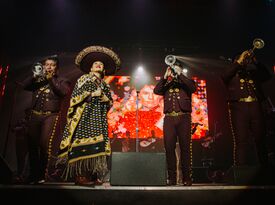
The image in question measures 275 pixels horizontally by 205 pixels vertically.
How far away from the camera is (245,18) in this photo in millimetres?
8734

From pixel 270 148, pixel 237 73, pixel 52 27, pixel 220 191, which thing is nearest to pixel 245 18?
pixel 270 148

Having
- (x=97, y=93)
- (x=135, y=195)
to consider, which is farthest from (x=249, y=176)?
(x=97, y=93)

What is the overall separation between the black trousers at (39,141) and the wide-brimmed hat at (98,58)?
3.36ft

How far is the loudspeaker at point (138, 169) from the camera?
337cm

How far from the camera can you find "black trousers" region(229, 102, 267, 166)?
4.05 m

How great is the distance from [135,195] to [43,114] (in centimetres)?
207

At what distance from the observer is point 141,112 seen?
11.5 m

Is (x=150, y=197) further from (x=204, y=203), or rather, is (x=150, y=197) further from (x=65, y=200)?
(x=65, y=200)

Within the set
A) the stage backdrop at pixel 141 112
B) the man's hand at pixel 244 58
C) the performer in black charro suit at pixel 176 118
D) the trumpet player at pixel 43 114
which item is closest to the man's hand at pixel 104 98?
the trumpet player at pixel 43 114

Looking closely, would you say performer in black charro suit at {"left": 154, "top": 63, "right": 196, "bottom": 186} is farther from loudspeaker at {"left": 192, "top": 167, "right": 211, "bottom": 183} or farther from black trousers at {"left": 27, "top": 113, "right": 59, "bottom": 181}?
loudspeaker at {"left": 192, "top": 167, "right": 211, "bottom": 183}

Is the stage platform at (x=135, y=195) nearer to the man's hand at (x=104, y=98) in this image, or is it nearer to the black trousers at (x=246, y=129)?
the black trousers at (x=246, y=129)

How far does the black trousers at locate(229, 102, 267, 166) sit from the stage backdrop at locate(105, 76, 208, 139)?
686cm

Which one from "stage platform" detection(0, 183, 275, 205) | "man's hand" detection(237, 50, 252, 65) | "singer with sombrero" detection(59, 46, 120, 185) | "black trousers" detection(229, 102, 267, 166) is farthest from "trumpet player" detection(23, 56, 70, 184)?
"man's hand" detection(237, 50, 252, 65)

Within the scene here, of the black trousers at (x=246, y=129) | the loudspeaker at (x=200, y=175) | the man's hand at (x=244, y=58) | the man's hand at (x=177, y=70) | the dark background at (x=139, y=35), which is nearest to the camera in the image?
the black trousers at (x=246, y=129)
